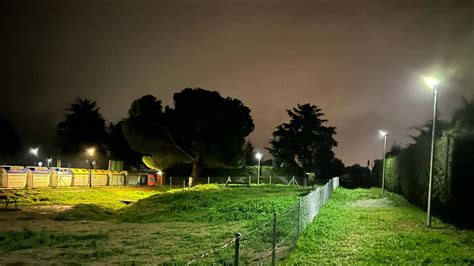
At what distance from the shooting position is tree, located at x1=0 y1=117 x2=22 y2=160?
289ft

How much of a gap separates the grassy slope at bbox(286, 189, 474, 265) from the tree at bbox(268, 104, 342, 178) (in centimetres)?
5658

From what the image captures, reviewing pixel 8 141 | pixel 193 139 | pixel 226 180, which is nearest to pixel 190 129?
pixel 193 139

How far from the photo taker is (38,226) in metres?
22.3

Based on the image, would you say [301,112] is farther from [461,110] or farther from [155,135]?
[461,110]

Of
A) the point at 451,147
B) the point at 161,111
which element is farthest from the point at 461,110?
the point at 161,111

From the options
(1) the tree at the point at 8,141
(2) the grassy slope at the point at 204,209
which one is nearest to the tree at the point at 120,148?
(1) the tree at the point at 8,141

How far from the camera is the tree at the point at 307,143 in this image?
78000mm

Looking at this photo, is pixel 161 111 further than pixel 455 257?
Yes

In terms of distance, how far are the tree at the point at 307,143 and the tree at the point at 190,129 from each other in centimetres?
1747

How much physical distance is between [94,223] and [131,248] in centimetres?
942

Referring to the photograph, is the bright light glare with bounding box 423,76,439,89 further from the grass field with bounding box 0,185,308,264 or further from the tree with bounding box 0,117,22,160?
the tree with bounding box 0,117,22,160

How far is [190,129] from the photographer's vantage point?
6147 cm

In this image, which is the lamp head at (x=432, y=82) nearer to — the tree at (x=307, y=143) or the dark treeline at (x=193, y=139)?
the dark treeline at (x=193, y=139)

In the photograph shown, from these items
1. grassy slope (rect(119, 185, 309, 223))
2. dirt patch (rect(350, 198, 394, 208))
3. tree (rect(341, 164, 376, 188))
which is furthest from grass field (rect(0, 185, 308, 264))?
tree (rect(341, 164, 376, 188))
